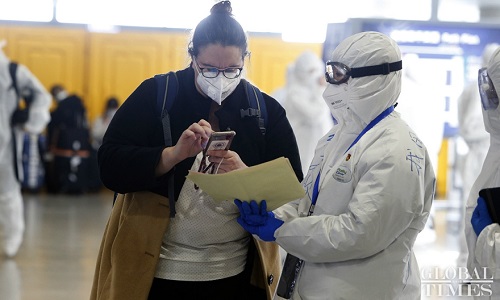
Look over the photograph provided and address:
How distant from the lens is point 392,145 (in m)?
2.20

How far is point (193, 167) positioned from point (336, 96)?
0.53 meters

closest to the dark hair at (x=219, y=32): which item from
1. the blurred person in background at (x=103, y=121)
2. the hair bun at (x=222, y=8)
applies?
the hair bun at (x=222, y=8)

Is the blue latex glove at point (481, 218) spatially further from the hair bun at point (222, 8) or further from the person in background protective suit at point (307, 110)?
the person in background protective suit at point (307, 110)

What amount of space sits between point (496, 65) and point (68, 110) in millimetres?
11225

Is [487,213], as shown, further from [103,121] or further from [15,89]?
[103,121]

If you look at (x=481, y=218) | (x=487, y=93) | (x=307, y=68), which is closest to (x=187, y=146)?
(x=481, y=218)

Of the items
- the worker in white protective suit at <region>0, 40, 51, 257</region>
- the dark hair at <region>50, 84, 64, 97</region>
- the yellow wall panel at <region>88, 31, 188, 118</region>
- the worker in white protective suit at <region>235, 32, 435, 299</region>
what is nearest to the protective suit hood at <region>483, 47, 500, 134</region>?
the worker in white protective suit at <region>235, 32, 435, 299</region>

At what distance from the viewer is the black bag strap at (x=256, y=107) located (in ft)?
8.95

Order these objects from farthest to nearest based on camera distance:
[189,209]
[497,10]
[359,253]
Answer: [497,10]
[189,209]
[359,253]

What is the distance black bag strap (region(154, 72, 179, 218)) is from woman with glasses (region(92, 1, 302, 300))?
0.02 metres

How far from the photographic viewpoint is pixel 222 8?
8.95ft

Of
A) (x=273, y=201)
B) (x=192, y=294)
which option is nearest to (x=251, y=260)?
(x=192, y=294)

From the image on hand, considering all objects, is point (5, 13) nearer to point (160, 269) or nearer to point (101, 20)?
point (101, 20)

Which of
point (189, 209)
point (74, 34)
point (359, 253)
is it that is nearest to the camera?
point (359, 253)
